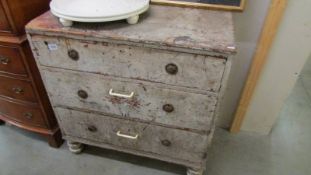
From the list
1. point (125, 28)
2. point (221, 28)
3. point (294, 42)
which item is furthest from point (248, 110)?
point (125, 28)

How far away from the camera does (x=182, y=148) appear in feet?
4.01

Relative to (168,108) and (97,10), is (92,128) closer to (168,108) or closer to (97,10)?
(168,108)

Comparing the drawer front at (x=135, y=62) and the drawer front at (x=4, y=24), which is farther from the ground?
the drawer front at (x=4, y=24)

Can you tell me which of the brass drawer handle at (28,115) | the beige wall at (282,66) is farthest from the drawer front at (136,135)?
the beige wall at (282,66)

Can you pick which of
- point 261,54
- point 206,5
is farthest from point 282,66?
point 206,5

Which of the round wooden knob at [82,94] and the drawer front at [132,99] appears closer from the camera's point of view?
the drawer front at [132,99]

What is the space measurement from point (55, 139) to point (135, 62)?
34.6 inches

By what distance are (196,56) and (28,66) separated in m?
0.84

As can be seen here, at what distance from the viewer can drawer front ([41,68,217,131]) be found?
1038 millimetres

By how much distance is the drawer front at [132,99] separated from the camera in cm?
104

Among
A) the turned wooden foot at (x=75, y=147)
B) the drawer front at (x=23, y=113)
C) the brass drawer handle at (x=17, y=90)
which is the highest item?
the brass drawer handle at (x=17, y=90)

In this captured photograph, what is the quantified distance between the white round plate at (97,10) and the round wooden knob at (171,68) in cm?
24

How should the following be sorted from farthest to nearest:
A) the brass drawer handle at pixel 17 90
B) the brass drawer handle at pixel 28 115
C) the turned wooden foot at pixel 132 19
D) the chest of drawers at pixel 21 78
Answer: the brass drawer handle at pixel 28 115, the brass drawer handle at pixel 17 90, the chest of drawers at pixel 21 78, the turned wooden foot at pixel 132 19

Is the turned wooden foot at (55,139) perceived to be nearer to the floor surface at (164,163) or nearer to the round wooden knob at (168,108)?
the floor surface at (164,163)
